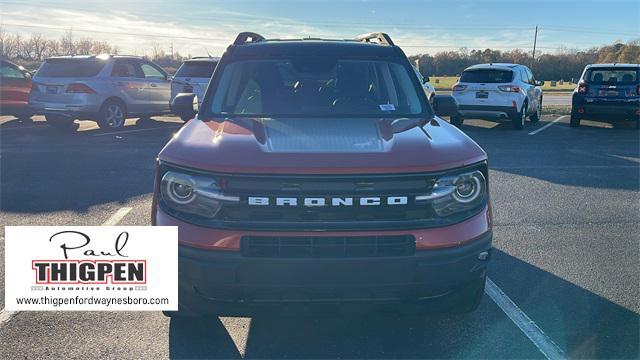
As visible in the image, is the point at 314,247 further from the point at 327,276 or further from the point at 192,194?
the point at 192,194

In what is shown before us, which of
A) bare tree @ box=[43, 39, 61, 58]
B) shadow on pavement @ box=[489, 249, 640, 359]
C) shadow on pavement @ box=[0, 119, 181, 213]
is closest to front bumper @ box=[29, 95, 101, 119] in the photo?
shadow on pavement @ box=[0, 119, 181, 213]

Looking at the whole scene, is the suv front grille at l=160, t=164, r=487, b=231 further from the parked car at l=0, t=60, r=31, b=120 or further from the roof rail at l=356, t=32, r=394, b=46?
the parked car at l=0, t=60, r=31, b=120


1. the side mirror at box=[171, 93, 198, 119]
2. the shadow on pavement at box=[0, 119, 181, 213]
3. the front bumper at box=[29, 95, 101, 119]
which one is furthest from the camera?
the front bumper at box=[29, 95, 101, 119]

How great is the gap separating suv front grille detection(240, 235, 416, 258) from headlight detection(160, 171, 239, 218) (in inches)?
9.7

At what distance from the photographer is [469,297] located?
308 cm

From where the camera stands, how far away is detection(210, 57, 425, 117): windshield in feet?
13.5

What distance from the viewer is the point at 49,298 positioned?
143 inches

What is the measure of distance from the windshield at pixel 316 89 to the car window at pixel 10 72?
12.2m

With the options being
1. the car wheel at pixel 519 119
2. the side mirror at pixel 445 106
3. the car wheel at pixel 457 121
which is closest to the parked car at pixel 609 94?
the car wheel at pixel 519 119

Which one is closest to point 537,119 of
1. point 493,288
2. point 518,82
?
point 518,82

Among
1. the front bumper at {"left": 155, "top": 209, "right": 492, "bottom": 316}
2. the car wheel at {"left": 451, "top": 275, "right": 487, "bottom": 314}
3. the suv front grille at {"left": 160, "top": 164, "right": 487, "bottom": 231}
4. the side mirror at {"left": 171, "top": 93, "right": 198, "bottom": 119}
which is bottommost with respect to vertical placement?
the car wheel at {"left": 451, "top": 275, "right": 487, "bottom": 314}

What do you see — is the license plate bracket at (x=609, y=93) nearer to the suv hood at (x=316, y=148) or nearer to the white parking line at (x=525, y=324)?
the white parking line at (x=525, y=324)

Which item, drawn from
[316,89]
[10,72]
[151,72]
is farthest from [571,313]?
[10,72]

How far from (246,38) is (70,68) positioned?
935 cm
